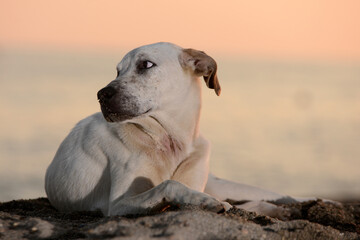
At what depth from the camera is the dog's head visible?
15.4ft

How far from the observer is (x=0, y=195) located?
12.7m

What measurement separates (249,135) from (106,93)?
1431 centimetres

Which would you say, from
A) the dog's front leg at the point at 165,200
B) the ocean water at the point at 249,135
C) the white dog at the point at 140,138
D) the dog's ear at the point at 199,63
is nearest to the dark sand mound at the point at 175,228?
the dog's front leg at the point at 165,200

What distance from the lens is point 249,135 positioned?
61.3 ft

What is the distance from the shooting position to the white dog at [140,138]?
4.74 m

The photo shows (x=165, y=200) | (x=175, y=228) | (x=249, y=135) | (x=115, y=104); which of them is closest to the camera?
(x=175, y=228)

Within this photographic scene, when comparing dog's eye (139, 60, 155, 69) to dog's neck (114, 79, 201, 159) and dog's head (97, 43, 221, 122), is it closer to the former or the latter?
dog's head (97, 43, 221, 122)

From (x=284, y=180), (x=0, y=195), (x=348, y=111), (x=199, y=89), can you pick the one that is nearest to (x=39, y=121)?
(x=0, y=195)

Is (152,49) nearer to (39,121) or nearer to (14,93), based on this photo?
(39,121)

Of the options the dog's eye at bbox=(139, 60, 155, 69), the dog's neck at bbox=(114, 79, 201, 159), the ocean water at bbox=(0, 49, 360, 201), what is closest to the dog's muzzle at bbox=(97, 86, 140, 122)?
the dog's neck at bbox=(114, 79, 201, 159)

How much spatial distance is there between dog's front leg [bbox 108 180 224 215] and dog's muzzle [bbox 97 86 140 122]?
68cm

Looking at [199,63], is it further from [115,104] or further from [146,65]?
[115,104]

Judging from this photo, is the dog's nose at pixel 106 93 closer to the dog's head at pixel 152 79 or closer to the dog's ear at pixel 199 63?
the dog's head at pixel 152 79

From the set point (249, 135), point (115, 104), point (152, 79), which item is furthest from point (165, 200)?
point (249, 135)
